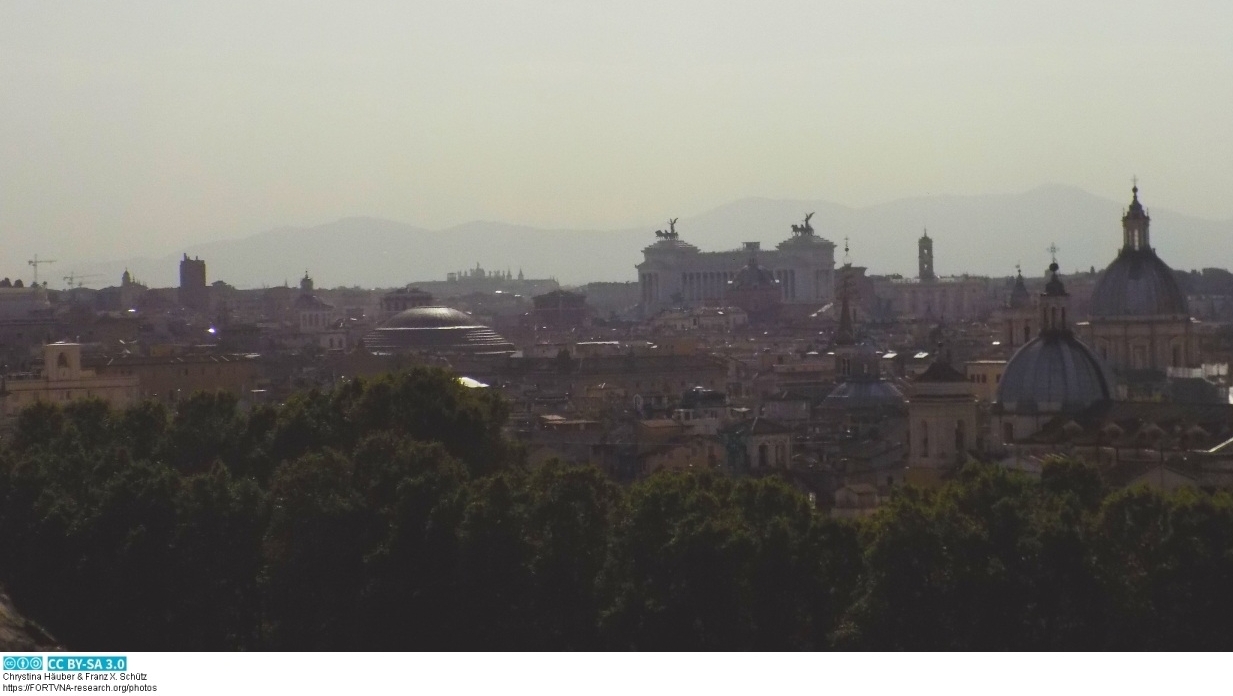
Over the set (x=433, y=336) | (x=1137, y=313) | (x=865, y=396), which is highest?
(x=1137, y=313)

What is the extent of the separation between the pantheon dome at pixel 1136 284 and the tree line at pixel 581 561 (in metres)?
38.4

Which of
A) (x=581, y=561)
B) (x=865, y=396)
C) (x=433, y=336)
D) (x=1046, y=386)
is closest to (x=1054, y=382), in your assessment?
(x=1046, y=386)

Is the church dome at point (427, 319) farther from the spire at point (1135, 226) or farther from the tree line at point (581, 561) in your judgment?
the tree line at point (581, 561)

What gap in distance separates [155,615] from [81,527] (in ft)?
6.75

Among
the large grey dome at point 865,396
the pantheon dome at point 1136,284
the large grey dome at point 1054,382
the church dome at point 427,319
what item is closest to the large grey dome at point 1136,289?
the pantheon dome at point 1136,284

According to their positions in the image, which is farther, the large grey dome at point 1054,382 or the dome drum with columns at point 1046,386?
the large grey dome at point 1054,382

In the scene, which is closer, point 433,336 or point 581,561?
point 581,561

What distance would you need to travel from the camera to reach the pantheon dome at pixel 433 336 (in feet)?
413

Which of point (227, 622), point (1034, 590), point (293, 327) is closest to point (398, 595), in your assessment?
point (227, 622)

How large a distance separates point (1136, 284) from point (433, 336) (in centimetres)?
5752

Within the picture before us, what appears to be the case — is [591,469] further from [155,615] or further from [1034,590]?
[1034,590]

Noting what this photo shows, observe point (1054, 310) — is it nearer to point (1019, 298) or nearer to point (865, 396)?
point (865, 396)

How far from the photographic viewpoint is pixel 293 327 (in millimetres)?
169250

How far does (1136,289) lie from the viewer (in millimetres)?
75562
